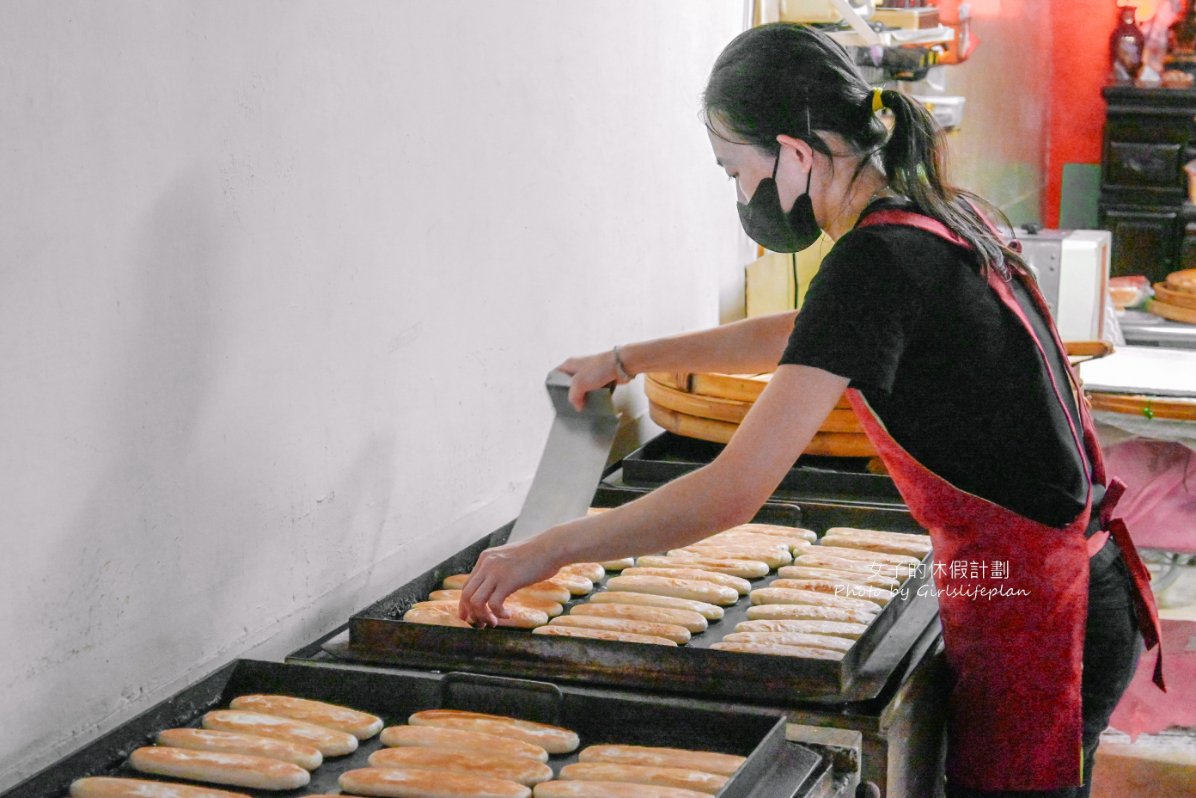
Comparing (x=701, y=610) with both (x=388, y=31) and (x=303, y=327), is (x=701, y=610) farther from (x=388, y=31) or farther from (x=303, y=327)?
(x=388, y=31)

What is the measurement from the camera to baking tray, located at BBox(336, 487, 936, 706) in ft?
6.10

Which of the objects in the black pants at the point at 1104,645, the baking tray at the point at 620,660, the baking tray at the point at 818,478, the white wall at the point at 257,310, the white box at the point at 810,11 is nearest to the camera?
the white wall at the point at 257,310

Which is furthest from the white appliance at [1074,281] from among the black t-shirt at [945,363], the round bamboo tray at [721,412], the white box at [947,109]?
the black t-shirt at [945,363]

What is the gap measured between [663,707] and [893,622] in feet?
1.97

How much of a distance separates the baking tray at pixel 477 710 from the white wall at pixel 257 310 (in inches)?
1.7

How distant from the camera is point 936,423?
192 cm

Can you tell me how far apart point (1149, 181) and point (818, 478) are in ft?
21.6

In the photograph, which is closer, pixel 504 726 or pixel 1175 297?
pixel 504 726

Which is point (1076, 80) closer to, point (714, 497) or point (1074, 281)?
point (1074, 281)

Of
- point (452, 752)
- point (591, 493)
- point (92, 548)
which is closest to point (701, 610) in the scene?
point (591, 493)

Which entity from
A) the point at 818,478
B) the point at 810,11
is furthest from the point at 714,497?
the point at 810,11

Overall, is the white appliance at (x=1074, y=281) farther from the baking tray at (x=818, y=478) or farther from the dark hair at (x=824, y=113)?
the dark hair at (x=824, y=113)

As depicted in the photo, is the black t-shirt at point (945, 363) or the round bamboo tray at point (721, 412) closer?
the black t-shirt at point (945, 363)

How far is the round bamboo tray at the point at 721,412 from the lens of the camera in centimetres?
310
